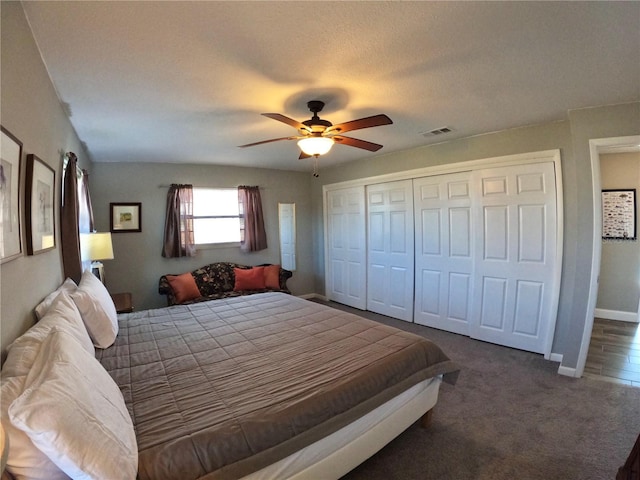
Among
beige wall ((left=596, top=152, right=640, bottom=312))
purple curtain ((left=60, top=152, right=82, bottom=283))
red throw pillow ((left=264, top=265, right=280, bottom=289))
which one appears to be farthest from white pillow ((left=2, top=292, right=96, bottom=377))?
beige wall ((left=596, top=152, right=640, bottom=312))

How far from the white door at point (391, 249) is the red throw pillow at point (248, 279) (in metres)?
1.73

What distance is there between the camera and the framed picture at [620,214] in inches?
169

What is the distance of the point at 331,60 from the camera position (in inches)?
71.1

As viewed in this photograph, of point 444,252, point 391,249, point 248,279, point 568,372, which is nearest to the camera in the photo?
point 568,372

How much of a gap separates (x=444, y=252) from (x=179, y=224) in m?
3.77

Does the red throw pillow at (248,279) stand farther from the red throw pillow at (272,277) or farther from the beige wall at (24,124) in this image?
the beige wall at (24,124)

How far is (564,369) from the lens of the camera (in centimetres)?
280

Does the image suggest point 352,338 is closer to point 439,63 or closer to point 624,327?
point 439,63

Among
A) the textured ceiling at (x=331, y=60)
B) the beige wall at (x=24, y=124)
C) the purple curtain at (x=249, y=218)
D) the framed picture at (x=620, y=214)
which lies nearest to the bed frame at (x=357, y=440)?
the beige wall at (x=24, y=124)

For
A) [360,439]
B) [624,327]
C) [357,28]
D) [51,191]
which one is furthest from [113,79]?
[624,327]

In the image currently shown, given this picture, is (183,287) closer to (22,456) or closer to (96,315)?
(96,315)

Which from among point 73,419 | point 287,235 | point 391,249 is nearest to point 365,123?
point 73,419

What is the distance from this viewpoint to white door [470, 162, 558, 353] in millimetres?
3107

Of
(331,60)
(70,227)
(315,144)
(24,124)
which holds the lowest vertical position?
(70,227)
